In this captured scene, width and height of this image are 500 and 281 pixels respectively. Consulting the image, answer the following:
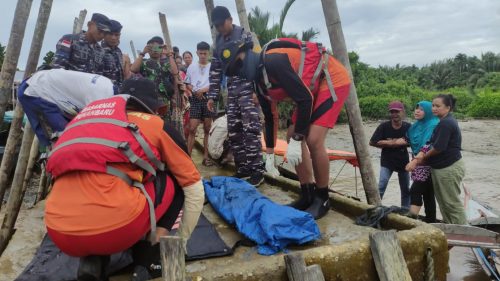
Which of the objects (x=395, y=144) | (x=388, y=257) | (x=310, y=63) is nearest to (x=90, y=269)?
(x=388, y=257)

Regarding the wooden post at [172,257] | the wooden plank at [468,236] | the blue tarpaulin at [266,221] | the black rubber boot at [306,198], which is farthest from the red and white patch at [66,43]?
the wooden plank at [468,236]

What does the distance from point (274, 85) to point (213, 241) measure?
1411 millimetres

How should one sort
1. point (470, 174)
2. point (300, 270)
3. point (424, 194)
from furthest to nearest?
point (470, 174)
point (424, 194)
point (300, 270)

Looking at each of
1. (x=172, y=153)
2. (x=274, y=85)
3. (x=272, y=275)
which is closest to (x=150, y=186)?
(x=172, y=153)

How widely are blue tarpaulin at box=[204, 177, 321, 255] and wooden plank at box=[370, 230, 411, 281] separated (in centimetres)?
52

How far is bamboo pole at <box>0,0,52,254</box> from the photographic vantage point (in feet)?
13.9

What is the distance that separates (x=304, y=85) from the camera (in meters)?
3.35

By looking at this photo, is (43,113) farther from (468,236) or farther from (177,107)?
(468,236)

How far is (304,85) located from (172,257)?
187cm

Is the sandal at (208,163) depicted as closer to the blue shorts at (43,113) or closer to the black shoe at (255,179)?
the black shoe at (255,179)

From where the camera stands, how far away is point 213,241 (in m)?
3.03

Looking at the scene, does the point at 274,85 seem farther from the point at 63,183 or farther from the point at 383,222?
the point at 63,183

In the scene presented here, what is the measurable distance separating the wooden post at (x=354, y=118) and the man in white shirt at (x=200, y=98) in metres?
2.56

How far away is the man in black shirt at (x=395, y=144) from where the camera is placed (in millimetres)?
6035
